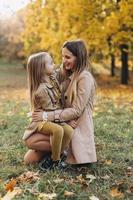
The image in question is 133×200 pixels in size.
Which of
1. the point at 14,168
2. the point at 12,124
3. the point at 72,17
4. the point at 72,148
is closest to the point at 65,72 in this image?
the point at 72,148

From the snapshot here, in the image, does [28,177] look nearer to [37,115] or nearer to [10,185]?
[10,185]

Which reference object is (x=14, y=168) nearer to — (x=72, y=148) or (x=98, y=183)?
(x=72, y=148)

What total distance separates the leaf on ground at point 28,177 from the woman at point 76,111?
1.47 feet

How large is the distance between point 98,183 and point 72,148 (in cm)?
57

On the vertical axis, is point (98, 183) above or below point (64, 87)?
below

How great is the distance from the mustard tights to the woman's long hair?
15.2 inches

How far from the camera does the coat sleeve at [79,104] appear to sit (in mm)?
5281

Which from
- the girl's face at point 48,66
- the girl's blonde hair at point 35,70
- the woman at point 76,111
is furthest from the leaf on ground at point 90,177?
the girl's face at point 48,66

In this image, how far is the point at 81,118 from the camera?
5.42 m

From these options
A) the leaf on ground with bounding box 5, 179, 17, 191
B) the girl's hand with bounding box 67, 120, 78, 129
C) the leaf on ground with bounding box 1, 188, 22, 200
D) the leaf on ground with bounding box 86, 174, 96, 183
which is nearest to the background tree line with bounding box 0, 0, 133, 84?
the girl's hand with bounding box 67, 120, 78, 129

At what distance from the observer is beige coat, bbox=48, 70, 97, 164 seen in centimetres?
529

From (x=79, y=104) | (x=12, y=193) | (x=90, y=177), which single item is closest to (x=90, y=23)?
(x=79, y=104)

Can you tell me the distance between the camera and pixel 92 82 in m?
5.44

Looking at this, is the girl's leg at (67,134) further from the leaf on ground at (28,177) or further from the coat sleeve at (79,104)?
the leaf on ground at (28,177)
